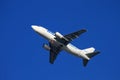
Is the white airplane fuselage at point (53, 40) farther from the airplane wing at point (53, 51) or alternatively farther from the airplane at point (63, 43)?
the airplane wing at point (53, 51)

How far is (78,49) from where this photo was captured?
12412cm

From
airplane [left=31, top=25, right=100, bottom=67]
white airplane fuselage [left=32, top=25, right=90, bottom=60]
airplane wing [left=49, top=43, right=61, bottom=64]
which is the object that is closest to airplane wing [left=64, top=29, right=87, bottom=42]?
airplane [left=31, top=25, right=100, bottom=67]

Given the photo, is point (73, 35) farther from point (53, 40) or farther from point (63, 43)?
point (53, 40)

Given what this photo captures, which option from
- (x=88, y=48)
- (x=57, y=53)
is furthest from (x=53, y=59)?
(x=88, y=48)

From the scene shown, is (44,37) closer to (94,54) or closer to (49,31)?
(49,31)

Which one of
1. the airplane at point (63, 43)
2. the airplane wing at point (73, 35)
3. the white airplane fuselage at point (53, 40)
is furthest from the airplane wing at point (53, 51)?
the airplane wing at point (73, 35)

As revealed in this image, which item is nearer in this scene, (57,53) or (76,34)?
(76,34)

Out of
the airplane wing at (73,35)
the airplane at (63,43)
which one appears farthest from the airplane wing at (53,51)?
the airplane wing at (73,35)

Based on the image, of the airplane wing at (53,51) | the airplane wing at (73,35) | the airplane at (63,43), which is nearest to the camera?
the airplane wing at (73,35)

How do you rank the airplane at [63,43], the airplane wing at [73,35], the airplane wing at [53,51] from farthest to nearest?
the airplane wing at [53,51] < the airplane at [63,43] < the airplane wing at [73,35]

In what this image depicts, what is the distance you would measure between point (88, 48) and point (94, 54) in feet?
29.8

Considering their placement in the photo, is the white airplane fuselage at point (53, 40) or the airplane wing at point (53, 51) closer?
the white airplane fuselage at point (53, 40)

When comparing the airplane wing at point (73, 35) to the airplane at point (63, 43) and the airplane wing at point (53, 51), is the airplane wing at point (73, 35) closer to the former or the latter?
the airplane at point (63, 43)

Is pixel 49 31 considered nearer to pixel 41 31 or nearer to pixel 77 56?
pixel 41 31
